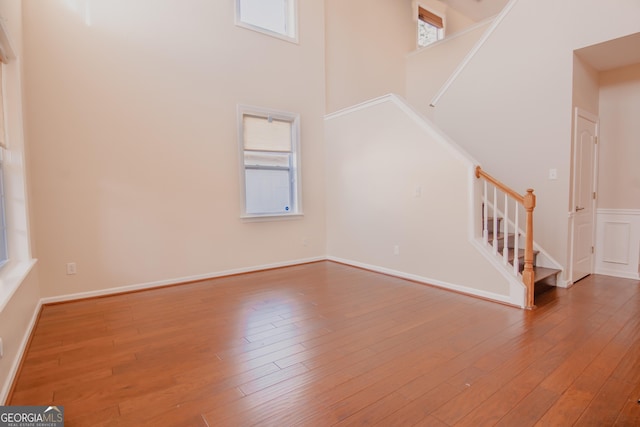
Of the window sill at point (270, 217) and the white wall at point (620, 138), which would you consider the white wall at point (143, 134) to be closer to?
the window sill at point (270, 217)

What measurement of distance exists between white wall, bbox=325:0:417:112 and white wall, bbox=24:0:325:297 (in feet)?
3.10

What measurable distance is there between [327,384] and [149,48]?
4.21 m

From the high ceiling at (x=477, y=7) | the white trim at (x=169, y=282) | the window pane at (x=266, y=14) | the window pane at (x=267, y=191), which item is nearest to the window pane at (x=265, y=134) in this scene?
the window pane at (x=267, y=191)

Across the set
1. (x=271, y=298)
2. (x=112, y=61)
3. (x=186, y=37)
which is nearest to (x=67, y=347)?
(x=271, y=298)

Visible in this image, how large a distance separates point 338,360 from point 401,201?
259 centimetres

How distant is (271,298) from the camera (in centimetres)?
365

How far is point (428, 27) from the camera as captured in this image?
24.3 feet

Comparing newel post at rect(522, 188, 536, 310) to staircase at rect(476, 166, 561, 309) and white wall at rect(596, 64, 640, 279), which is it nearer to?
staircase at rect(476, 166, 561, 309)

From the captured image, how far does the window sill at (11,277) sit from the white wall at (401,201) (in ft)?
12.6

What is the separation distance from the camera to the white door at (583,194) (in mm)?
3900

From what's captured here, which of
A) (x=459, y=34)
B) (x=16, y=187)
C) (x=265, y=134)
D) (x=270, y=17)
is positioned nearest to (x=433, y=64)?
(x=459, y=34)

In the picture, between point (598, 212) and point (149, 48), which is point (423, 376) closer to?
point (598, 212)

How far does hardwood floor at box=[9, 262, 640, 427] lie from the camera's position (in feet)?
5.69

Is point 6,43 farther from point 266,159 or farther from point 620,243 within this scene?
point 620,243
